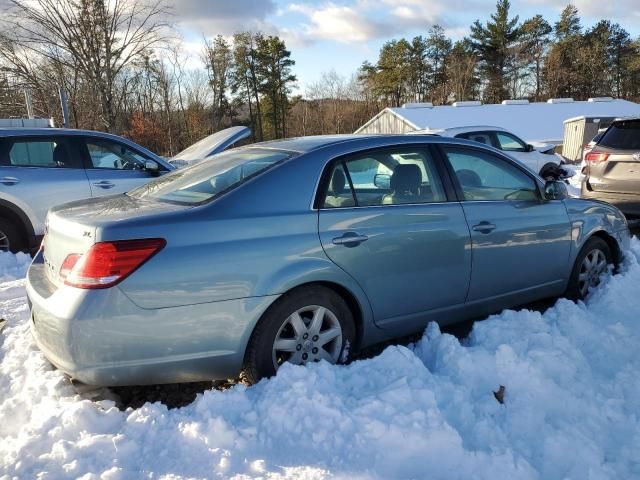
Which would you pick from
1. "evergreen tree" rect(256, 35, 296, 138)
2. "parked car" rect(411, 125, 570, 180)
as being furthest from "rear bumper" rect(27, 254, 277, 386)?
"evergreen tree" rect(256, 35, 296, 138)

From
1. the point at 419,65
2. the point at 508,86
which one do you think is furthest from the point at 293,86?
the point at 508,86

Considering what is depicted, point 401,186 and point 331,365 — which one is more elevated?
point 401,186

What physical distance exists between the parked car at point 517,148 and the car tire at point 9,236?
27.0 feet

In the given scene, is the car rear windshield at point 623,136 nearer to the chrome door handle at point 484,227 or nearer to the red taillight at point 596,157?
the red taillight at point 596,157

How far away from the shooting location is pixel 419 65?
180ft

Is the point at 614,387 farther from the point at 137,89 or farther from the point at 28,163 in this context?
the point at 137,89

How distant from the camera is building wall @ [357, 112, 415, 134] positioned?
1302 inches

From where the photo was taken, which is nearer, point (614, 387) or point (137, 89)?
point (614, 387)

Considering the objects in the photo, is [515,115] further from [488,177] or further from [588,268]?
[488,177]

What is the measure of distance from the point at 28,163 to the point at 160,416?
211 inches

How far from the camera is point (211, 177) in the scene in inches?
136

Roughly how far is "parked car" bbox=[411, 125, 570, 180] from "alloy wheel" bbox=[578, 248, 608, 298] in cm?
696

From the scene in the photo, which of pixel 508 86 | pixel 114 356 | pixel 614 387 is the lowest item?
pixel 614 387

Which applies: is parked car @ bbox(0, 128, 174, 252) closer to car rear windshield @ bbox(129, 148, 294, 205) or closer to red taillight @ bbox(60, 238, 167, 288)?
car rear windshield @ bbox(129, 148, 294, 205)
